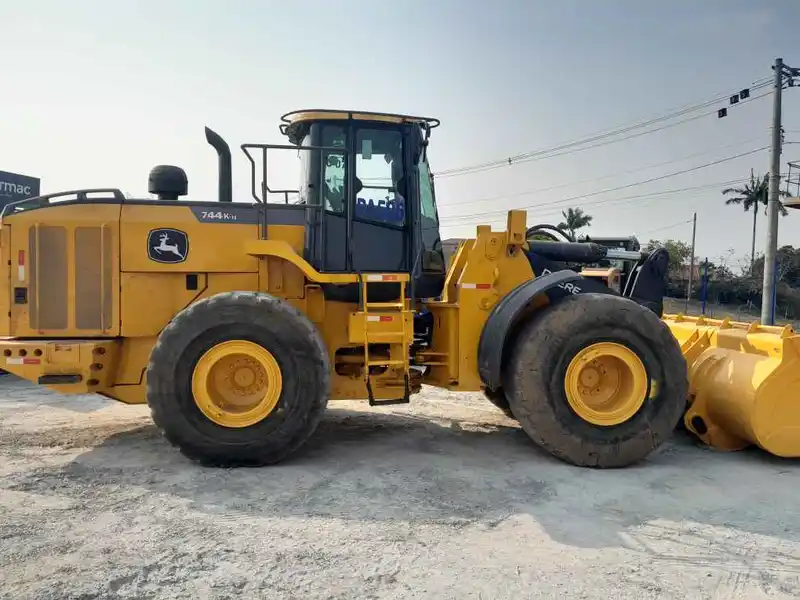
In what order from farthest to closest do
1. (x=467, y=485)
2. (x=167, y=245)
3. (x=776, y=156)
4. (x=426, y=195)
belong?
(x=776, y=156), (x=426, y=195), (x=167, y=245), (x=467, y=485)

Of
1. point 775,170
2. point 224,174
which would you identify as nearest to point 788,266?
point 775,170

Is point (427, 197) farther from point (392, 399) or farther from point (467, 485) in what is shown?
point (467, 485)

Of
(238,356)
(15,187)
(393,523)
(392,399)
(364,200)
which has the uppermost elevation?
(15,187)

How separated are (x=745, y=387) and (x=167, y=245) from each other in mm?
5120

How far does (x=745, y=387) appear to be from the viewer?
5.57 m

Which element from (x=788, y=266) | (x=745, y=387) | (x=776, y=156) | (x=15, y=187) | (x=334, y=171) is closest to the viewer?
(x=745, y=387)

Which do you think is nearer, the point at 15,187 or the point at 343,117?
the point at 343,117

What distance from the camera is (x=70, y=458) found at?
18.4ft

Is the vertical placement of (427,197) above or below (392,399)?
above

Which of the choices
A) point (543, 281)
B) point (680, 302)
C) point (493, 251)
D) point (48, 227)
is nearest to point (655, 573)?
point (543, 281)

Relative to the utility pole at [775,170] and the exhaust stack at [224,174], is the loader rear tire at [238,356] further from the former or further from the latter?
the utility pole at [775,170]

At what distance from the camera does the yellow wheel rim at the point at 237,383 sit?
Result: 530 centimetres

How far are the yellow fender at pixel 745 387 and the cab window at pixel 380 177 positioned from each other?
3182 mm

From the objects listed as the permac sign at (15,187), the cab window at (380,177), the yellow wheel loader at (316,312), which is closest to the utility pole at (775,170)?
the yellow wheel loader at (316,312)
